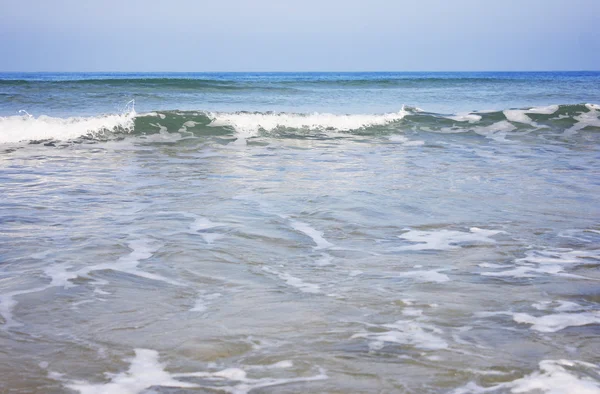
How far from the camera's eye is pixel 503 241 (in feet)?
13.7

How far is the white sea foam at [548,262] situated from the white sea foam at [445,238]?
1.31ft

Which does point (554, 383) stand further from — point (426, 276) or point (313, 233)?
point (313, 233)

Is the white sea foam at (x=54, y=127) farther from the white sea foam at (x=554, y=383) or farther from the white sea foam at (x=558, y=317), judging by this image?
the white sea foam at (x=554, y=383)

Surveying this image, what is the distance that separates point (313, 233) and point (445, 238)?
0.94 metres

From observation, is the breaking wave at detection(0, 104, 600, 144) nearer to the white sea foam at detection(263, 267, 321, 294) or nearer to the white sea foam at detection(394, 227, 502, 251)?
the white sea foam at detection(394, 227, 502, 251)

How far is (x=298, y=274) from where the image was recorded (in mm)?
3443

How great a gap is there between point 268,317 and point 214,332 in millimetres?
290

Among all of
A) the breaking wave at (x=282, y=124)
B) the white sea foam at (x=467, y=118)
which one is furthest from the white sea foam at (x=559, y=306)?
the white sea foam at (x=467, y=118)

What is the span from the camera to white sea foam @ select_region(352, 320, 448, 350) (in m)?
2.49

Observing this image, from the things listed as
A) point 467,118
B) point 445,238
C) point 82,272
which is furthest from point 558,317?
point 467,118

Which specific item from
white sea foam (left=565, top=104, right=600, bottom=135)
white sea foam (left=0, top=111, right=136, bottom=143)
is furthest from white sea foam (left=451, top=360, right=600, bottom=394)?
white sea foam (left=565, top=104, right=600, bottom=135)

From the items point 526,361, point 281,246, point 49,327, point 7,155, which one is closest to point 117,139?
point 7,155

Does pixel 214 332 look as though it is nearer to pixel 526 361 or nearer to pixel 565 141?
pixel 526 361

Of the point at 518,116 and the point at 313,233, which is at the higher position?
the point at 518,116
